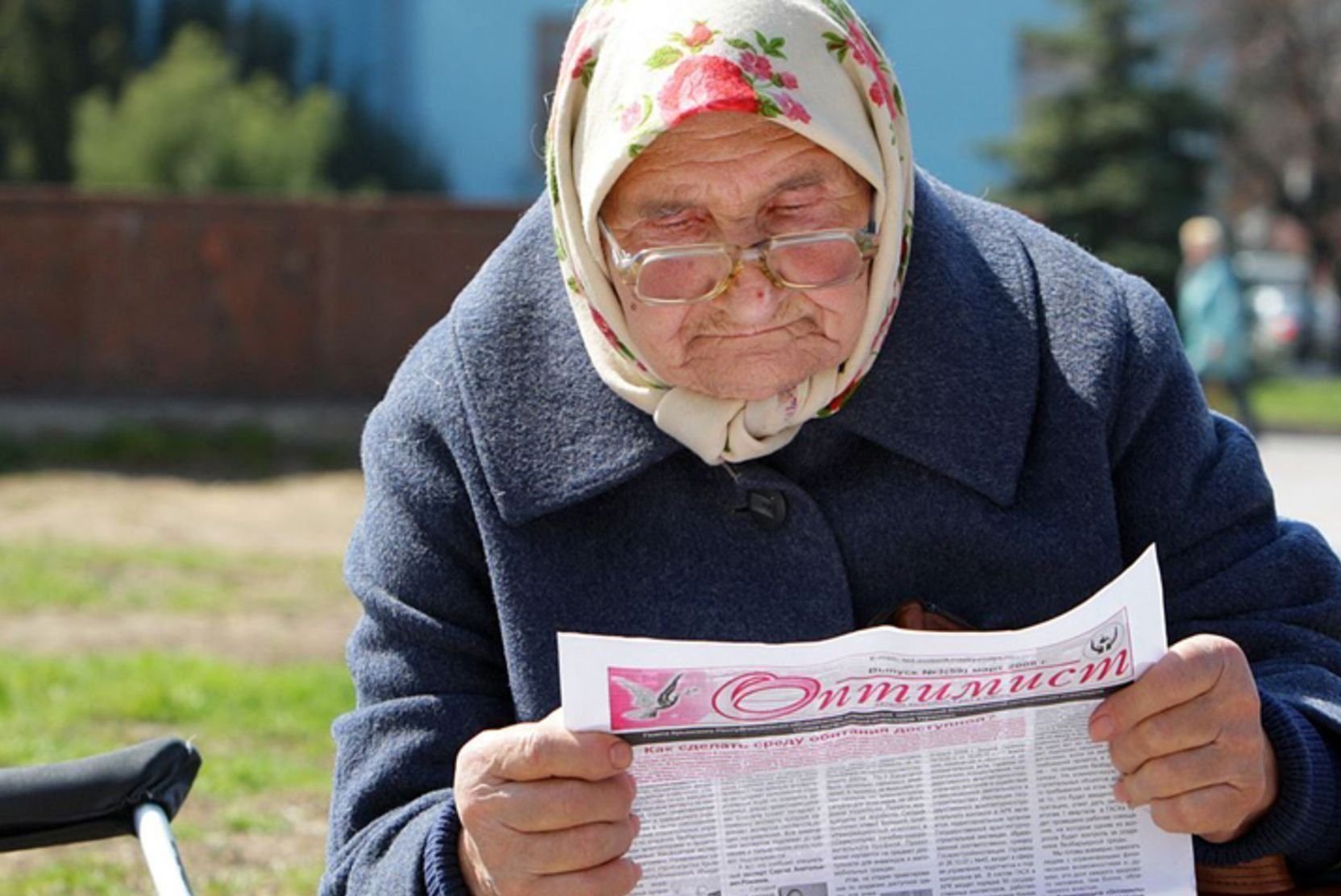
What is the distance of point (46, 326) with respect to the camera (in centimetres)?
1190

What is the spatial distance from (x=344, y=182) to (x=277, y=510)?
13923mm

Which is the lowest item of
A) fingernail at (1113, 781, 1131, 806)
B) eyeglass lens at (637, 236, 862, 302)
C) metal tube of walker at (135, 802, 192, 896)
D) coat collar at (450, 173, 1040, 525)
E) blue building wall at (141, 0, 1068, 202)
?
metal tube of walker at (135, 802, 192, 896)

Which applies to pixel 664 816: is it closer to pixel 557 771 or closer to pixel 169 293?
pixel 557 771

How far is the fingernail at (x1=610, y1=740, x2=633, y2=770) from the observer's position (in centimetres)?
161

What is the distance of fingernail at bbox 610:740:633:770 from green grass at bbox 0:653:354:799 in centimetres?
293

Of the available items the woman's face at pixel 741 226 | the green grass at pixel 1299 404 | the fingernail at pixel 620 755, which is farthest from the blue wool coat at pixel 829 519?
the green grass at pixel 1299 404

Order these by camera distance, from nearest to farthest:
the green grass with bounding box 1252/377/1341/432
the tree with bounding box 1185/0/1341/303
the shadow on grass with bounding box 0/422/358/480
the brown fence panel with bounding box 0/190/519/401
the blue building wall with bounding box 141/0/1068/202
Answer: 1. the shadow on grass with bounding box 0/422/358/480
2. the brown fence panel with bounding box 0/190/519/401
3. the green grass with bounding box 1252/377/1341/432
4. the blue building wall with bounding box 141/0/1068/202
5. the tree with bounding box 1185/0/1341/303

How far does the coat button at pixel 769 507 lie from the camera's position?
6.52 feet

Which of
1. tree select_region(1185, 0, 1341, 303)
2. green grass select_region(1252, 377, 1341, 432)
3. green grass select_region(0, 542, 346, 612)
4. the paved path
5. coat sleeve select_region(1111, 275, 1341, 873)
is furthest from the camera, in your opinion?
tree select_region(1185, 0, 1341, 303)

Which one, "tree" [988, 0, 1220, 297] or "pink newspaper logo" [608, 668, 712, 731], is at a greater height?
"tree" [988, 0, 1220, 297]

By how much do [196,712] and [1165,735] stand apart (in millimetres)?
3864

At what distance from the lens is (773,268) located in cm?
185

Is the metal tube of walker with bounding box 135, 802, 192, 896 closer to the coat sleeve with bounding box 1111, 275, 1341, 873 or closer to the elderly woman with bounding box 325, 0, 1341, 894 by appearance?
the elderly woman with bounding box 325, 0, 1341, 894

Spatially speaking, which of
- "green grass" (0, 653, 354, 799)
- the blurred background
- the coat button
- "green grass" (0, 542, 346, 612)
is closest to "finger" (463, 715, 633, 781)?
the coat button
